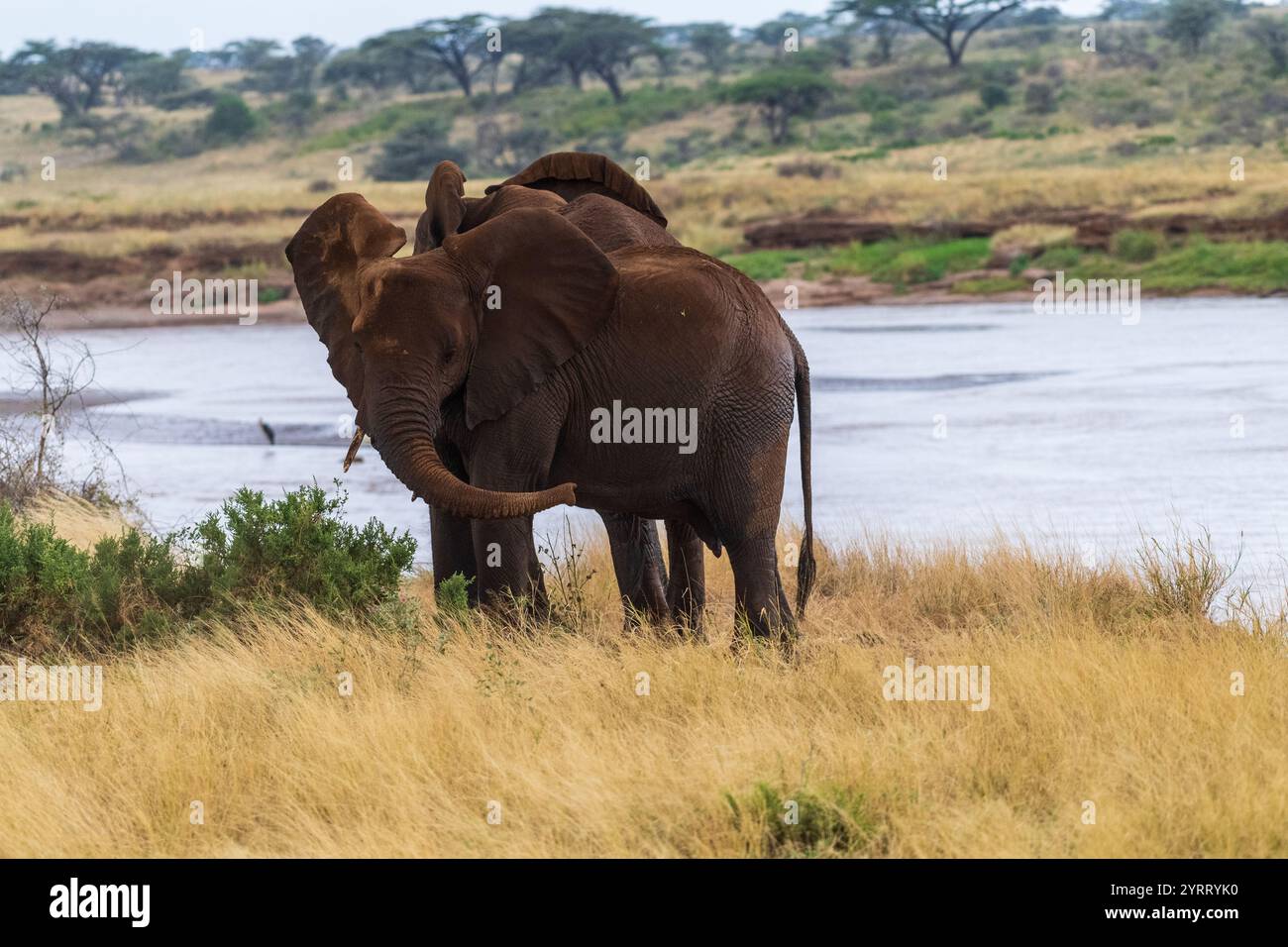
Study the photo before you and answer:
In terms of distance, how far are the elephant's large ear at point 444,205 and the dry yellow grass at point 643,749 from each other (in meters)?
1.69

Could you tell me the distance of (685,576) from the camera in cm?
881

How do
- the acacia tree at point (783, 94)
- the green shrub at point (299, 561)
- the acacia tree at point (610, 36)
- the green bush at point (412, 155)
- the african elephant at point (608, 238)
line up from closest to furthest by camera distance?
the african elephant at point (608, 238) → the green shrub at point (299, 561) → the green bush at point (412, 155) → the acacia tree at point (783, 94) → the acacia tree at point (610, 36)

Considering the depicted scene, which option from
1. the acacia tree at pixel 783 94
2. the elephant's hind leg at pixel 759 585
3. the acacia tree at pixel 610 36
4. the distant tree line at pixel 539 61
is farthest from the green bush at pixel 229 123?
the elephant's hind leg at pixel 759 585

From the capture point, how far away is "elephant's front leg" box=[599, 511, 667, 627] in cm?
873

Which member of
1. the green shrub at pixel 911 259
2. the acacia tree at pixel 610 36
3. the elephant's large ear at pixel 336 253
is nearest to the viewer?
the elephant's large ear at pixel 336 253

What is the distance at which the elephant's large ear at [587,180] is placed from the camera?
8.92 m

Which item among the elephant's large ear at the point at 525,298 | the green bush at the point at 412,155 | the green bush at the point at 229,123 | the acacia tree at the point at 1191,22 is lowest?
the green bush at the point at 412,155

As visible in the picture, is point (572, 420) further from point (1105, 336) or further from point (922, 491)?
point (1105, 336)

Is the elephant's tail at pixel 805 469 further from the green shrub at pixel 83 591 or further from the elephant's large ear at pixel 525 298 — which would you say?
the green shrub at pixel 83 591

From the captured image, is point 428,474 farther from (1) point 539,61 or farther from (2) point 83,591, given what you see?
(1) point 539,61

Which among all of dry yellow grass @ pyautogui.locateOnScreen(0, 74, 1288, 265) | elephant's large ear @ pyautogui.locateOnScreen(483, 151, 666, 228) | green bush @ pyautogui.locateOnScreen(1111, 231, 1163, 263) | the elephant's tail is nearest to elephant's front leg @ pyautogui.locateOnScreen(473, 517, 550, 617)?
the elephant's tail

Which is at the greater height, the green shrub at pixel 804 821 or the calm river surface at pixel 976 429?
the green shrub at pixel 804 821

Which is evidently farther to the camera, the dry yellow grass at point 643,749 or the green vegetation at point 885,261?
the green vegetation at point 885,261

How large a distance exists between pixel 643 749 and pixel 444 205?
2573mm
